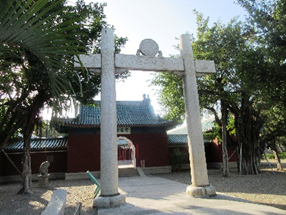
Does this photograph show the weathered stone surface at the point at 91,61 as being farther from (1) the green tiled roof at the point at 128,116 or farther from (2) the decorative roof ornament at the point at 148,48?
(1) the green tiled roof at the point at 128,116

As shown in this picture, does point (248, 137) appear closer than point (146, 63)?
No

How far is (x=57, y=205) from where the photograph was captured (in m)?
2.36

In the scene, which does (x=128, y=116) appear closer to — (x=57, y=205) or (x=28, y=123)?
(x=28, y=123)

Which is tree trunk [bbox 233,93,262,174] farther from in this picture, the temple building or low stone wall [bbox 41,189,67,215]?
low stone wall [bbox 41,189,67,215]

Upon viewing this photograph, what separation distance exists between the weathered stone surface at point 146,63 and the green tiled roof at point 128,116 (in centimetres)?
865

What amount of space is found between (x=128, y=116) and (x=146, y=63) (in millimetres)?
10757

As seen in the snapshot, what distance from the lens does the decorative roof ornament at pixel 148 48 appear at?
5699mm

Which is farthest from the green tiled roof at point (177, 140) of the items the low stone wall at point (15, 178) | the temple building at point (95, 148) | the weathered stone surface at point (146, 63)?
the weathered stone surface at point (146, 63)

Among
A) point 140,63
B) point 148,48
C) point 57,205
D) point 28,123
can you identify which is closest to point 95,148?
point 28,123

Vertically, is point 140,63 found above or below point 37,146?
above

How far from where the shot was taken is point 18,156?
13.8 metres

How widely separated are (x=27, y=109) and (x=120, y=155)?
18.2 meters

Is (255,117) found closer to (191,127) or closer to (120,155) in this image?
(191,127)

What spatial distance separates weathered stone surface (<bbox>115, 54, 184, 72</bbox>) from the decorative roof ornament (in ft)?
0.43
